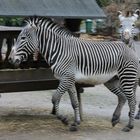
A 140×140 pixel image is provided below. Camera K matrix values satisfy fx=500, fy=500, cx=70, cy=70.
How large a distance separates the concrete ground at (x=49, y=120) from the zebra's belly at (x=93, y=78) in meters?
0.87

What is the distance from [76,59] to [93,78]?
1.54ft

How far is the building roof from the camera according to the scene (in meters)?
8.44

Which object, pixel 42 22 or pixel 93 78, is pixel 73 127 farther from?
pixel 42 22

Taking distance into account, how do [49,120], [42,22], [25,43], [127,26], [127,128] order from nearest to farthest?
[25,43] → [42,22] → [127,128] → [49,120] → [127,26]

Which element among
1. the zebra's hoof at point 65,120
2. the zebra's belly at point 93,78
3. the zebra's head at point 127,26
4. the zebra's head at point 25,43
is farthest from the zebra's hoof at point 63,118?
the zebra's head at point 127,26

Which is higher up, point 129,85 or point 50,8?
point 50,8

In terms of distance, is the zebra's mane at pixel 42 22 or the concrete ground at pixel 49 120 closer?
the concrete ground at pixel 49 120

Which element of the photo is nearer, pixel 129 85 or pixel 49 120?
pixel 129 85

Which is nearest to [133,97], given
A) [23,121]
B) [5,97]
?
[23,121]

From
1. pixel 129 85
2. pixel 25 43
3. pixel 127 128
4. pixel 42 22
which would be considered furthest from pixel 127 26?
pixel 25 43

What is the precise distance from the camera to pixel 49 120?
9594mm

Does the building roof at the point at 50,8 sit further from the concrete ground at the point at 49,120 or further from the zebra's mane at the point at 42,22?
the concrete ground at the point at 49,120

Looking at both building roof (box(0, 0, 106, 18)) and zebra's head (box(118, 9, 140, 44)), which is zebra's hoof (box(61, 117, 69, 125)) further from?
zebra's head (box(118, 9, 140, 44))

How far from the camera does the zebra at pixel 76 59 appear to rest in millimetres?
8562
